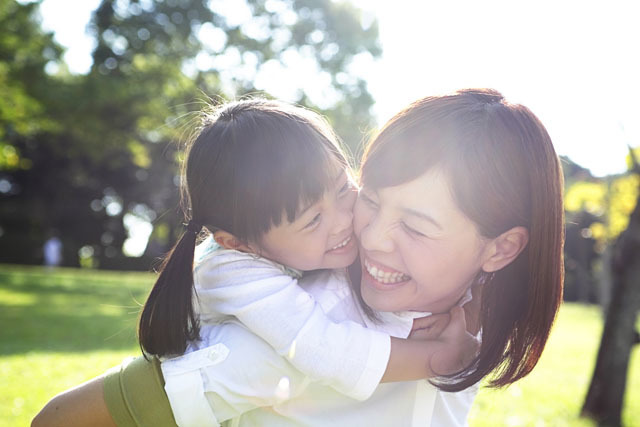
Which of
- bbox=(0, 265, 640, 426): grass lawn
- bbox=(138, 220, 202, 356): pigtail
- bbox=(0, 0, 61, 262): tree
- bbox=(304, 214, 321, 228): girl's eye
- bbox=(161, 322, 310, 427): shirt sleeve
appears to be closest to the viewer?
bbox=(161, 322, 310, 427): shirt sleeve

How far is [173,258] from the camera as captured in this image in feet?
6.43

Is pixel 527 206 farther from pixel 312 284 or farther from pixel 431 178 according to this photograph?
pixel 312 284

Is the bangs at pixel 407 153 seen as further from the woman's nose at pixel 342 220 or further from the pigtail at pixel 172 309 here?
the pigtail at pixel 172 309

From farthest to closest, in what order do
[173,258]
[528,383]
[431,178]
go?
1. [528,383]
2. [173,258]
3. [431,178]

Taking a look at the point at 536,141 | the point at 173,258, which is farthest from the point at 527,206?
the point at 173,258

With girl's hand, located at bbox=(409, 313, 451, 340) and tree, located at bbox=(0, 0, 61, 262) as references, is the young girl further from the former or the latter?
tree, located at bbox=(0, 0, 61, 262)

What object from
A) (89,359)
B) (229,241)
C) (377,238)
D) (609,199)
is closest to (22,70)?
(89,359)

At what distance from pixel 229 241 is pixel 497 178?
85 centimetres

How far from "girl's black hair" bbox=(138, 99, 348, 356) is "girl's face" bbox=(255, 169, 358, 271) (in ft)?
0.10

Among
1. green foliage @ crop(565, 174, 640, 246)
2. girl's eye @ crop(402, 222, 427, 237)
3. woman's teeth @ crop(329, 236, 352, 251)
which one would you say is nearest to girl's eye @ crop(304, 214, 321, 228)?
woman's teeth @ crop(329, 236, 352, 251)

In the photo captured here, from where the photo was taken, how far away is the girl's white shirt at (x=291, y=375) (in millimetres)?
1619

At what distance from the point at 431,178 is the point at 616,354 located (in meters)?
5.88

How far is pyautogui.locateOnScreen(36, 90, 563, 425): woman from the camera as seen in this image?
1831 mm

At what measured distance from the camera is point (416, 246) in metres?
1.89
